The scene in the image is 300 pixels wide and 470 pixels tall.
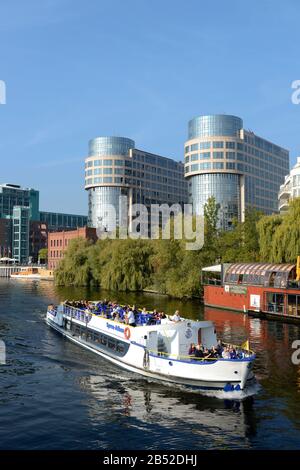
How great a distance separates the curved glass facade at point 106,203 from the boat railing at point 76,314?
477ft

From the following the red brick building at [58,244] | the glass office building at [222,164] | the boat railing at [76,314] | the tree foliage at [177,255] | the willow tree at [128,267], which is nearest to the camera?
the boat railing at [76,314]

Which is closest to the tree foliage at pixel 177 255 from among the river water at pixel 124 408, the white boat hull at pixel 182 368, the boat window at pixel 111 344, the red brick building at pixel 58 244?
the river water at pixel 124 408

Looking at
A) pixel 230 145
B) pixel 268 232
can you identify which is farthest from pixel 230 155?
pixel 268 232

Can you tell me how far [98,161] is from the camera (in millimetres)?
194125

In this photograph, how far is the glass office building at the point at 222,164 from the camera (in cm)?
16375

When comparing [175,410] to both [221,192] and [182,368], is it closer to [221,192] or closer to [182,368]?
[182,368]

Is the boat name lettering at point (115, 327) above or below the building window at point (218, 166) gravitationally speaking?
below

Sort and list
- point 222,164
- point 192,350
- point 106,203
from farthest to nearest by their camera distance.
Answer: point 106,203 → point 222,164 → point 192,350

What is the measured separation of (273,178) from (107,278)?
114m

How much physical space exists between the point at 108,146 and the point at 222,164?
5154cm

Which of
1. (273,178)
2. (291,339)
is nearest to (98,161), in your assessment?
(273,178)

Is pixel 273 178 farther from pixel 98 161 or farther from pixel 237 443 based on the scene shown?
pixel 237 443

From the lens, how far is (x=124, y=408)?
24938 millimetres

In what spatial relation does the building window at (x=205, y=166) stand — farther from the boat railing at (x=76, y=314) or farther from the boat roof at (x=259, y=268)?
the boat railing at (x=76, y=314)
